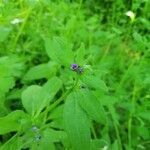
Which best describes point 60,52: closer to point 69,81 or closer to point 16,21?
point 69,81

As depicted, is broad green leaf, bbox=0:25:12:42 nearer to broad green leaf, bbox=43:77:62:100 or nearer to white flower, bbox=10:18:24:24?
white flower, bbox=10:18:24:24

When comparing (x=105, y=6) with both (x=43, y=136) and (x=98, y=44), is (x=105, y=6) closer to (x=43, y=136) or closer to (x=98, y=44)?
(x=98, y=44)

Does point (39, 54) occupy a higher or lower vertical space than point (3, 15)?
lower

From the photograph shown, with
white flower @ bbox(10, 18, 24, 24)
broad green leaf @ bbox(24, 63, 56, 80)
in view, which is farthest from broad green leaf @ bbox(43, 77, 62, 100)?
white flower @ bbox(10, 18, 24, 24)

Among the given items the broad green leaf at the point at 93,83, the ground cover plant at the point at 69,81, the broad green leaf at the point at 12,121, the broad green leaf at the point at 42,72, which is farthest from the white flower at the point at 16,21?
the broad green leaf at the point at 93,83

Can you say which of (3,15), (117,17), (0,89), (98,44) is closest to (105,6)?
(117,17)

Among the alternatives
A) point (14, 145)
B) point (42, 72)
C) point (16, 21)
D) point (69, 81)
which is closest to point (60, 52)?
Answer: point (69, 81)

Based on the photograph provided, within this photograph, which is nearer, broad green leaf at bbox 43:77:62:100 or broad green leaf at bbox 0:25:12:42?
broad green leaf at bbox 43:77:62:100
